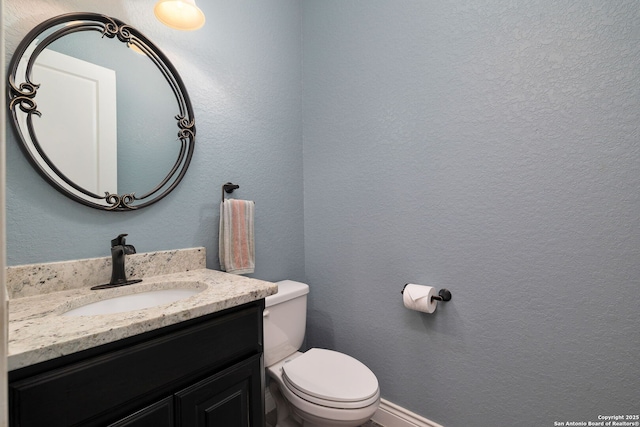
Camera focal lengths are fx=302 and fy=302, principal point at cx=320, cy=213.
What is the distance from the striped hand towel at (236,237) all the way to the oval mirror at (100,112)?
273mm

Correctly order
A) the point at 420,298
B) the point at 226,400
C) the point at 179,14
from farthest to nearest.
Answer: the point at 420,298, the point at 179,14, the point at 226,400

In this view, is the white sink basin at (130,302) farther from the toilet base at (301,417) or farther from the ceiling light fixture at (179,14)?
the ceiling light fixture at (179,14)

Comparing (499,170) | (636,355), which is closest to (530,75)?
(499,170)

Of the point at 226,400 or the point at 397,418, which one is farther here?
the point at 397,418

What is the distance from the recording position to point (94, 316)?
813 mm

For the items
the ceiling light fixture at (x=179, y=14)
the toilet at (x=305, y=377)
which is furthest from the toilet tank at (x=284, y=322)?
the ceiling light fixture at (x=179, y=14)

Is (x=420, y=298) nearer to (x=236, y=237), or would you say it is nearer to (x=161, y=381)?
(x=236, y=237)

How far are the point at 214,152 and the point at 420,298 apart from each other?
48.0 inches

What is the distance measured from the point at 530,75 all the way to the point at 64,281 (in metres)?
1.92

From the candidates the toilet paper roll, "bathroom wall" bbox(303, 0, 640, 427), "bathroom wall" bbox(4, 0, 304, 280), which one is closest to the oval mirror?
"bathroom wall" bbox(4, 0, 304, 280)

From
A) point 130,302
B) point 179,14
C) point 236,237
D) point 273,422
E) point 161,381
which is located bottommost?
point 273,422

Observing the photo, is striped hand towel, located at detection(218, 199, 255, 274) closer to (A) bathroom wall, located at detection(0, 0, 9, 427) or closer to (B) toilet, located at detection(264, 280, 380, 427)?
(B) toilet, located at detection(264, 280, 380, 427)

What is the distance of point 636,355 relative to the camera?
1.02 metres

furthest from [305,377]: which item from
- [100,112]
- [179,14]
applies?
[179,14]
